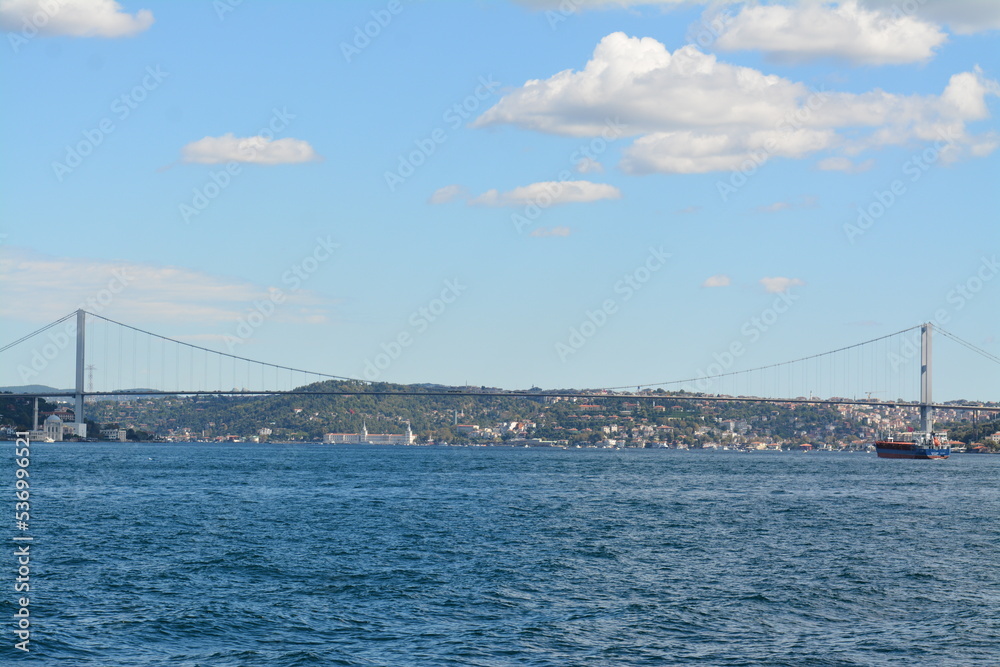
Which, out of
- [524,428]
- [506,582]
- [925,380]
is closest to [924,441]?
[925,380]

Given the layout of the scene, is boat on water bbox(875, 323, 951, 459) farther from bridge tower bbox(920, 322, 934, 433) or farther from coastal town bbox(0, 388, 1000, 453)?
coastal town bbox(0, 388, 1000, 453)

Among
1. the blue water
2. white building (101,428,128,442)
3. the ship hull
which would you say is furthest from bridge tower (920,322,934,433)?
white building (101,428,128,442)

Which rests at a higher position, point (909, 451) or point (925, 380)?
point (925, 380)

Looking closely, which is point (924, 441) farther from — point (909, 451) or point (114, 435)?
point (114, 435)

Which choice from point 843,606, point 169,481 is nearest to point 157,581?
point 843,606

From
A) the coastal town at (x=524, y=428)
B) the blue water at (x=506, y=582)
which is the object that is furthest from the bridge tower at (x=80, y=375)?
the blue water at (x=506, y=582)

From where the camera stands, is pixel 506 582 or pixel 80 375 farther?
pixel 80 375

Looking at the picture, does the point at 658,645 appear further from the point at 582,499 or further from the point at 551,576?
the point at 582,499

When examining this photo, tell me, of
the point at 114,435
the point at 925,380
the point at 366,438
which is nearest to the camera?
the point at 925,380
